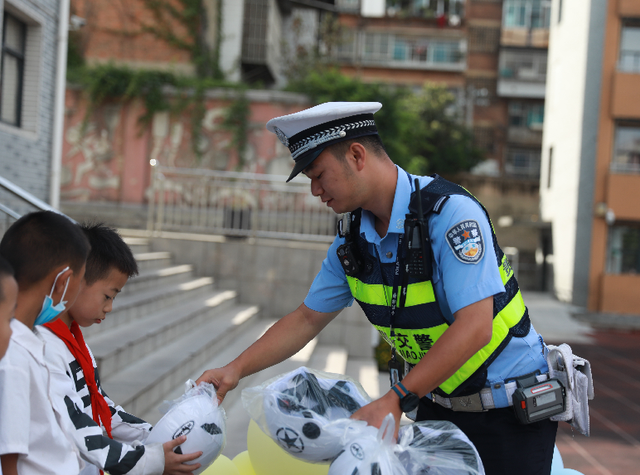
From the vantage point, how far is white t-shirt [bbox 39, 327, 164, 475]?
5.15 ft

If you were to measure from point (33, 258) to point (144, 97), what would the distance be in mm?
11470

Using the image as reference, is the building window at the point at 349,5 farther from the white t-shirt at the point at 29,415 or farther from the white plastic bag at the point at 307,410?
the white t-shirt at the point at 29,415

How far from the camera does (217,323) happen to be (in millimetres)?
6770

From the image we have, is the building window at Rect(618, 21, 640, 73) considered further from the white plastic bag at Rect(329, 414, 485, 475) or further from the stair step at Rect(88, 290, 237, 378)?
the white plastic bag at Rect(329, 414, 485, 475)

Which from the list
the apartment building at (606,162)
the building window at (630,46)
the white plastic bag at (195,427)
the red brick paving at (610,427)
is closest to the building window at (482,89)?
the apartment building at (606,162)

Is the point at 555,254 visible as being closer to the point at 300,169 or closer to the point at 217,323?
the point at 217,323

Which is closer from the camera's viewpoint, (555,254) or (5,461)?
(5,461)

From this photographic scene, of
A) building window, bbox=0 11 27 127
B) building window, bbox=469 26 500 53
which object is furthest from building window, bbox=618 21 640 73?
Result: building window, bbox=0 11 27 127

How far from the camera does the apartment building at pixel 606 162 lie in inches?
653

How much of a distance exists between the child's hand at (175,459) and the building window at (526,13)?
1196 inches

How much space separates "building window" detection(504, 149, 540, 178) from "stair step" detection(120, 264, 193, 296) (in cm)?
2345

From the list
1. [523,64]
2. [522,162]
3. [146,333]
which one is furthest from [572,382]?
[523,64]

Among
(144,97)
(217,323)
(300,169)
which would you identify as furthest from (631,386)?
(144,97)

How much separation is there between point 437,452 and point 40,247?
1.17 m
